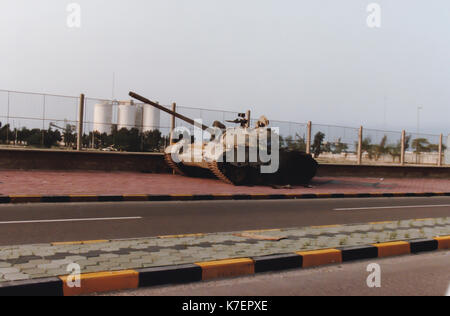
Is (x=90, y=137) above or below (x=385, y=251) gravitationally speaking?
above

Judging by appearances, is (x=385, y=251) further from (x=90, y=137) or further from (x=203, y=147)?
(x=90, y=137)

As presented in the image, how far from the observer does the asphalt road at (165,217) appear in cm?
701

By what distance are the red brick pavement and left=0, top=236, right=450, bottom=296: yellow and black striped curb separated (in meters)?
7.36

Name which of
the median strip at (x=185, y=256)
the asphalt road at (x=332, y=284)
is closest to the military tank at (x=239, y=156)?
the median strip at (x=185, y=256)

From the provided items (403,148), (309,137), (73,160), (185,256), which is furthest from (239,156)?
(403,148)

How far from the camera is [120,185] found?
14078 millimetres

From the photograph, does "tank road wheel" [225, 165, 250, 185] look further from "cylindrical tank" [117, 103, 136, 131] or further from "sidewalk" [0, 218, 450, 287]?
"sidewalk" [0, 218, 450, 287]

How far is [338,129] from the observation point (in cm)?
2156

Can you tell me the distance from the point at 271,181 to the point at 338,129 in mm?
5620

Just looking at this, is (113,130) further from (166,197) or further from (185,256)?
(185,256)

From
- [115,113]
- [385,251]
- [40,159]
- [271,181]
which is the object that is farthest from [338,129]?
[385,251]

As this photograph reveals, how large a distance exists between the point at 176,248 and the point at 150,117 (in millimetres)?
12881

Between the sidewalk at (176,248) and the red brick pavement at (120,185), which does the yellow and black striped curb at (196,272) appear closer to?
the sidewalk at (176,248)
